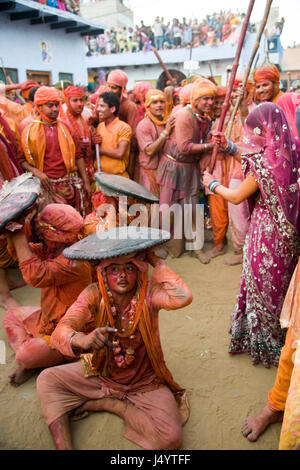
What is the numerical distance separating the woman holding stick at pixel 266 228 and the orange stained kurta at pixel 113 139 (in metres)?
2.29

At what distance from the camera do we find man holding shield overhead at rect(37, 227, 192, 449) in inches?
88.2

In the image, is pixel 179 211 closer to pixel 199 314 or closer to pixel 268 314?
pixel 199 314

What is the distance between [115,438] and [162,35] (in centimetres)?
2690

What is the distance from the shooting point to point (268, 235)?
287 cm

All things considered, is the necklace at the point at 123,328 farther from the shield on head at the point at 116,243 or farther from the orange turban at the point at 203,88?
the orange turban at the point at 203,88

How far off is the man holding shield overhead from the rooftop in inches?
513

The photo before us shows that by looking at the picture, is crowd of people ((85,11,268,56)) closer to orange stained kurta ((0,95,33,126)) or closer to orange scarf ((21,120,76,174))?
orange stained kurta ((0,95,33,126))

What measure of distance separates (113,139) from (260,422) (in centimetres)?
403

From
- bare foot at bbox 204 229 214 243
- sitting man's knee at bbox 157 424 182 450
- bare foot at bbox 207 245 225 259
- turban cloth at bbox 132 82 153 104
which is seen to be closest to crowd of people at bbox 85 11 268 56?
turban cloth at bbox 132 82 153 104

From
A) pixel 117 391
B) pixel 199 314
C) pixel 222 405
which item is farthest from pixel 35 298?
pixel 222 405

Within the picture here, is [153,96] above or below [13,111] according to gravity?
above

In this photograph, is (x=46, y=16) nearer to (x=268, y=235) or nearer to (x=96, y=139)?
(x=96, y=139)

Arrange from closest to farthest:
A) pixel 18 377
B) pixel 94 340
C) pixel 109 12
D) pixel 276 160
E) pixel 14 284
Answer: pixel 94 340 → pixel 276 160 → pixel 18 377 → pixel 14 284 → pixel 109 12

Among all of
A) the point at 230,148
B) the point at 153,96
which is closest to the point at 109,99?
the point at 153,96
